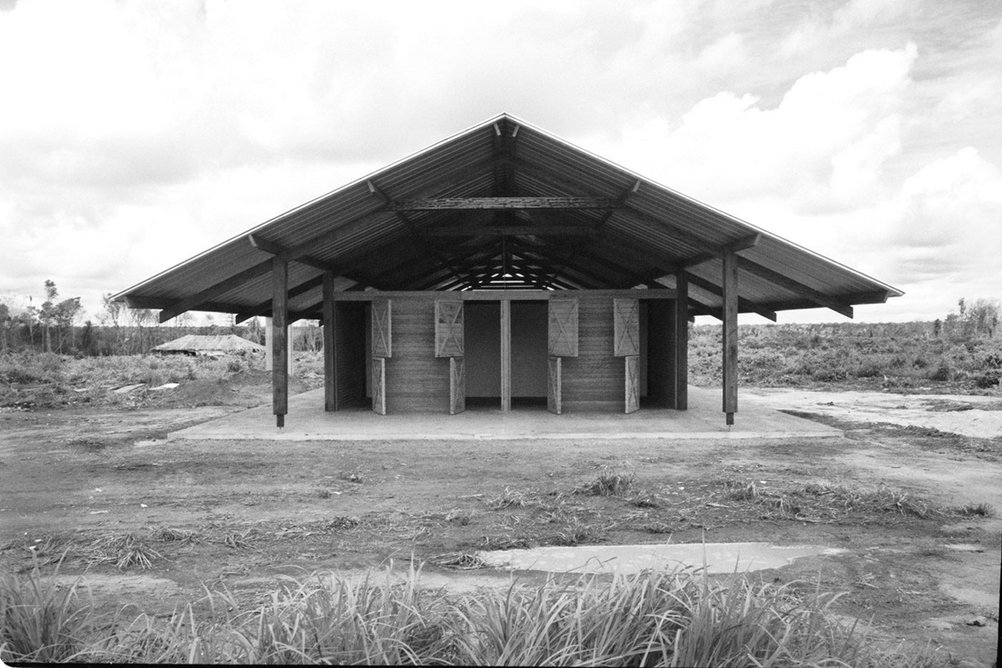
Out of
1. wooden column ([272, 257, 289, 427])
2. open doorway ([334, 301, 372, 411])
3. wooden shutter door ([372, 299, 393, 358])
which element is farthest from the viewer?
open doorway ([334, 301, 372, 411])

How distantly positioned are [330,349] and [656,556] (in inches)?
447

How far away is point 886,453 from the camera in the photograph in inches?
390

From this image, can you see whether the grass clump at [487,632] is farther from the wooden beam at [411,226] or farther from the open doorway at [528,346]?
the open doorway at [528,346]

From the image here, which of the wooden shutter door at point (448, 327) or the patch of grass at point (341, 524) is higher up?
the wooden shutter door at point (448, 327)

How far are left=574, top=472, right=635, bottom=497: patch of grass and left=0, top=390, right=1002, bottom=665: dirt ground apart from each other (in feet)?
0.14

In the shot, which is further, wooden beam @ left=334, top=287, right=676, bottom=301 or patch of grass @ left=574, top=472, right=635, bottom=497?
wooden beam @ left=334, top=287, right=676, bottom=301

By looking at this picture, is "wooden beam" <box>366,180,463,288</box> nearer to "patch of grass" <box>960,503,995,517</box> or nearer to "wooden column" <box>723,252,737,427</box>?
"wooden column" <box>723,252,737,427</box>

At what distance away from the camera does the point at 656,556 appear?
4.79 meters

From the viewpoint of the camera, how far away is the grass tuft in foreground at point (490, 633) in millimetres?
2807

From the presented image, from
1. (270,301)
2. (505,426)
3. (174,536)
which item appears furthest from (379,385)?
(174,536)

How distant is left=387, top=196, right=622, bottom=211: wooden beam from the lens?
1111 centimetres

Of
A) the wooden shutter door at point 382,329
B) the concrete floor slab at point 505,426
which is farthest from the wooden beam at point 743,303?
the wooden shutter door at point 382,329

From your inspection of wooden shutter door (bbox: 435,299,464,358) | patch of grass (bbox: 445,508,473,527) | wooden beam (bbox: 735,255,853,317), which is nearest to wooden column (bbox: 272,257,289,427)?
wooden shutter door (bbox: 435,299,464,358)

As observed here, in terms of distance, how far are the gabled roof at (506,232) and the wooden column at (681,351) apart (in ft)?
1.65
